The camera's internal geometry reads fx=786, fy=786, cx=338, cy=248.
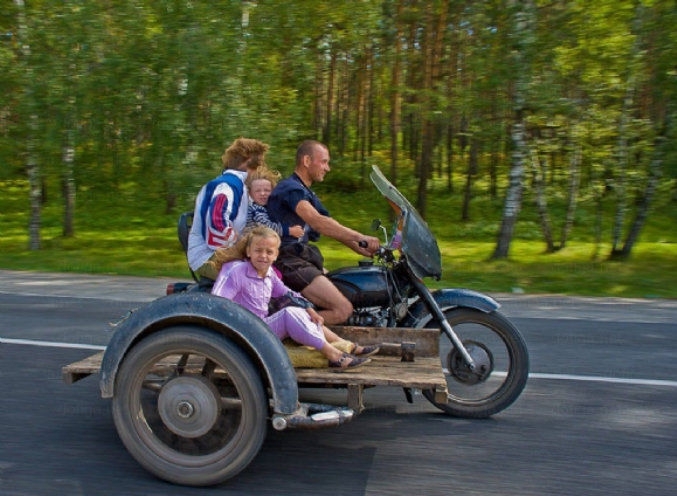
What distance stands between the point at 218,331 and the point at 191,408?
16.9 inches

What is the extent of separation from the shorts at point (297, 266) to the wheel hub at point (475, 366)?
1.06 metres

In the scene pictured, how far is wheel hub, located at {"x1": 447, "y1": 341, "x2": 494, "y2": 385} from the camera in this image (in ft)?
17.1

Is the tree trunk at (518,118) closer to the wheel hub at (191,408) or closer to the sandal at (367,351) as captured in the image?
the sandal at (367,351)

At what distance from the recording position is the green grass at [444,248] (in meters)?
12.8

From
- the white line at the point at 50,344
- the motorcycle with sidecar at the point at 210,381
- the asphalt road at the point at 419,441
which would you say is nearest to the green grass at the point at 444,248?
the asphalt road at the point at 419,441

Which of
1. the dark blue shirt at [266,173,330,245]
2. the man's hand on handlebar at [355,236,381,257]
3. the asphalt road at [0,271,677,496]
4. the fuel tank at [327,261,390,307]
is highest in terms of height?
the dark blue shirt at [266,173,330,245]

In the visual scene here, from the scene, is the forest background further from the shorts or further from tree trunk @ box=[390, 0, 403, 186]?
the shorts

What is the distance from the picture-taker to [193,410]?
414 cm

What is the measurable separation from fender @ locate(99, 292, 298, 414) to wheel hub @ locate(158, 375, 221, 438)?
290mm

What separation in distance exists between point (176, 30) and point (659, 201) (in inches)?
386

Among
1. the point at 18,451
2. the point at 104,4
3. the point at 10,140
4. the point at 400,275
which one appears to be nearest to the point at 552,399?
the point at 400,275

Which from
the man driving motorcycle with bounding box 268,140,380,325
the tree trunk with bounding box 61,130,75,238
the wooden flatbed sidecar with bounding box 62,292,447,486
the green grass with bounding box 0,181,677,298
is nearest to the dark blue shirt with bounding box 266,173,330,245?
the man driving motorcycle with bounding box 268,140,380,325

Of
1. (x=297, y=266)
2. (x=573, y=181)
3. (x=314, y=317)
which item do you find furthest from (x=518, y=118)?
(x=314, y=317)

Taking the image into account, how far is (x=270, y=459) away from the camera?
4.48m
